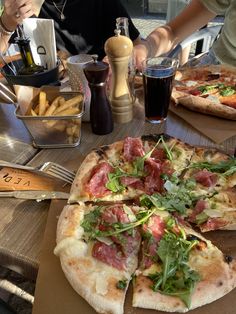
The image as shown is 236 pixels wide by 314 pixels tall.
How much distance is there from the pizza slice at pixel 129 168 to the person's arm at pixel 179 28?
1.17 metres

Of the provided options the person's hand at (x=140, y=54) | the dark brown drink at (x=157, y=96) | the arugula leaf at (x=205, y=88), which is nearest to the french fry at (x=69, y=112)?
the dark brown drink at (x=157, y=96)

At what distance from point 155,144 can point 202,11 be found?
1.56m

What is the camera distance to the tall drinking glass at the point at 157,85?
1.40 metres

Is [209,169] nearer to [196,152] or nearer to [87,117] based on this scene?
[196,152]

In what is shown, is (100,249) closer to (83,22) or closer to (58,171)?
(58,171)

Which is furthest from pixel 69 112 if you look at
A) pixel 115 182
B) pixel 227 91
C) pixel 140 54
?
pixel 227 91

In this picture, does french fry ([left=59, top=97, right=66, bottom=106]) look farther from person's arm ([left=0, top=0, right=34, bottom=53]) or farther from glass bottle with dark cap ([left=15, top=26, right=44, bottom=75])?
person's arm ([left=0, top=0, right=34, bottom=53])

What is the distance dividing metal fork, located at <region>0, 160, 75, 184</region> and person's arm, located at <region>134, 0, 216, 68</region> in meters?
1.35

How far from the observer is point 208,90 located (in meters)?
1.83

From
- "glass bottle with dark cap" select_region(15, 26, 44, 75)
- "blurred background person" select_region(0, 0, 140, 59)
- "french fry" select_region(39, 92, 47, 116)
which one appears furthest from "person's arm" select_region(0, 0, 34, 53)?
"french fry" select_region(39, 92, 47, 116)

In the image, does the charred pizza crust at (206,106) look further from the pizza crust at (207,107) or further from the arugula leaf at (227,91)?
the arugula leaf at (227,91)

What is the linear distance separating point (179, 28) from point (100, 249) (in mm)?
2036

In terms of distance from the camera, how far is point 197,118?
152 centimetres

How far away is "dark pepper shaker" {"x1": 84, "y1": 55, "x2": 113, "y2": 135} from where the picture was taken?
1.26 m
